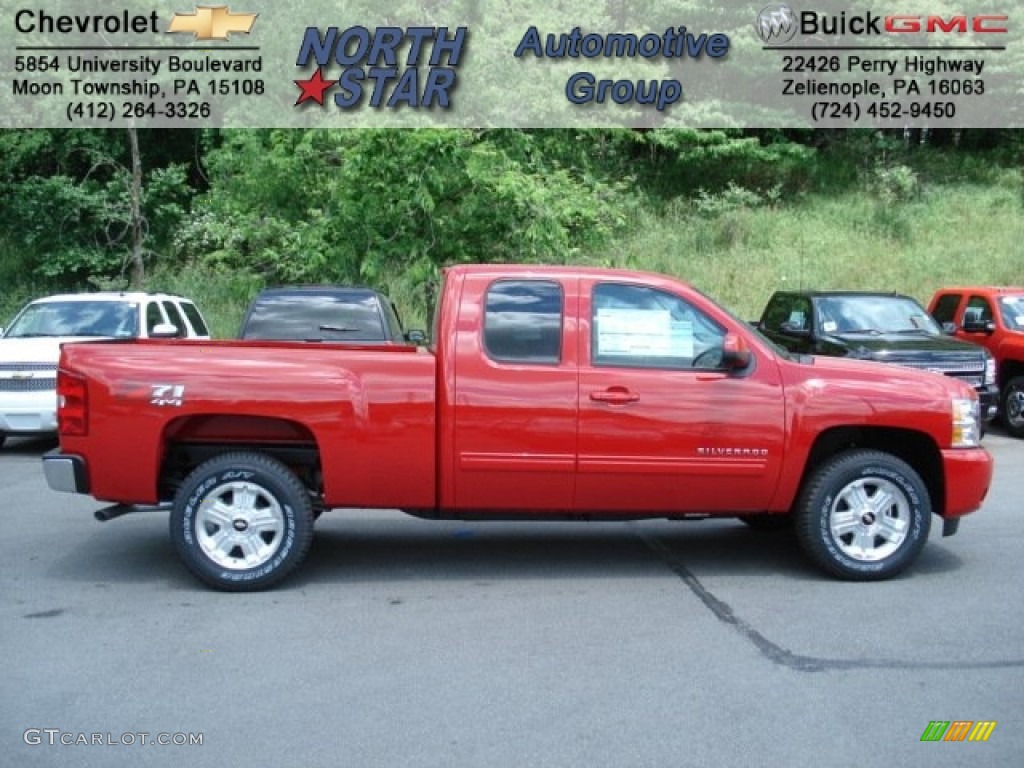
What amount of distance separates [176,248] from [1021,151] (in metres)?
25.1

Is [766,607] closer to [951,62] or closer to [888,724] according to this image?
[888,724]

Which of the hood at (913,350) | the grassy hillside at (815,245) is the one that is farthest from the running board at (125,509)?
the grassy hillside at (815,245)

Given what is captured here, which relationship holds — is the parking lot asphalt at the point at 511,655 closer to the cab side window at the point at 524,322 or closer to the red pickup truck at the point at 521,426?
the red pickup truck at the point at 521,426

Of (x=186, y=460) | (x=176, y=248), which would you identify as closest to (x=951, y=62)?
(x=176, y=248)

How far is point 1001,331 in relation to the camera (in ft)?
45.8

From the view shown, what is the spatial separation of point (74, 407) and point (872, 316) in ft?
34.1

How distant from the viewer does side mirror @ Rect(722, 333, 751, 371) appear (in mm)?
6004

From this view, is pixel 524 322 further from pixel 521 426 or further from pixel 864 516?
pixel 864 516

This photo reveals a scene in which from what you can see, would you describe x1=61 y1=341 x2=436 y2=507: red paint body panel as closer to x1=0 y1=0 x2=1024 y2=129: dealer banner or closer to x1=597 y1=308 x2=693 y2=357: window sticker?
x1=597 y1=308 x2=693 y2=357: window sticker

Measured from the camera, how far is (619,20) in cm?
2777

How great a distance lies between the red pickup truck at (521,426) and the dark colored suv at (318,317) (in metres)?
3.88

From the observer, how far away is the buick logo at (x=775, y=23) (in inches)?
1076

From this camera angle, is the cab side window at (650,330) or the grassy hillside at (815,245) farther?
the grassy hillside at (815,245)

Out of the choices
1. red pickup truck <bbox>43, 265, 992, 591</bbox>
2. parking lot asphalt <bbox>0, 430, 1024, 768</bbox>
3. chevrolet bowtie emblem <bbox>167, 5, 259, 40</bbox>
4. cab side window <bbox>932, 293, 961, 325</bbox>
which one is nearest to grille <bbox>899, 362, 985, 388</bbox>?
cab side window <bbox>932, 293, 961, 325</bbox>
